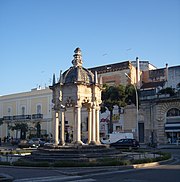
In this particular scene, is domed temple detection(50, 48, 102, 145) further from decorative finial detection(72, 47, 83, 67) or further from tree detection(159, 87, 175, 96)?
tree detection(159, 87, 175, 96)

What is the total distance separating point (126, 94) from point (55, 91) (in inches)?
956

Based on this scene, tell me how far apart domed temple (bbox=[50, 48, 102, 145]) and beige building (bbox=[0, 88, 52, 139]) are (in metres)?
39.1

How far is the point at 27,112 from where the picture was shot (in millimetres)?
68812

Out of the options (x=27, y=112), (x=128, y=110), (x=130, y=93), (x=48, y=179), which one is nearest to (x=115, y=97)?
(x=130, y=93)

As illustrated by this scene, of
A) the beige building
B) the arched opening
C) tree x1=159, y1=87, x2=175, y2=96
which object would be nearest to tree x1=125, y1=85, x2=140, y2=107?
tree x1=159, y1=87, x2=175, y2=96

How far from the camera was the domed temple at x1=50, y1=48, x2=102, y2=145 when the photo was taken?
24.1 m

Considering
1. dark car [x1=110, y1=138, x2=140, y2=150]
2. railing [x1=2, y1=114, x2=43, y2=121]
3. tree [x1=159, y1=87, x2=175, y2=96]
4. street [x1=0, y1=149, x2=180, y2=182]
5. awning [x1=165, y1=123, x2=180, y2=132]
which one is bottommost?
dark car [x1=110, y1=138, x2=140, y2=150]

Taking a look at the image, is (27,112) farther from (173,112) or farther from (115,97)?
(173,112)

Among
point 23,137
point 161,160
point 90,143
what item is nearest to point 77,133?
point 90,143

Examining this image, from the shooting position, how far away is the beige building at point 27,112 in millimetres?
64812

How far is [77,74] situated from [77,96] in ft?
6.07

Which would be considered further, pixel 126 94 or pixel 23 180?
pixel 126 94

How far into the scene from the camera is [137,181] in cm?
1374

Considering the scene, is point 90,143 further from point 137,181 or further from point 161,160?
point 137,181
